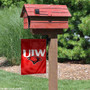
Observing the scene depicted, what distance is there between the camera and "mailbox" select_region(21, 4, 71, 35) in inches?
195

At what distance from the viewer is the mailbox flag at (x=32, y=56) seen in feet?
17.8

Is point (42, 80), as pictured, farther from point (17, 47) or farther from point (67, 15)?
point (67, 15)

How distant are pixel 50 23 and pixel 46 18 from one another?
12 centimetres

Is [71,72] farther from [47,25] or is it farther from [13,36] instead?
[47,25]

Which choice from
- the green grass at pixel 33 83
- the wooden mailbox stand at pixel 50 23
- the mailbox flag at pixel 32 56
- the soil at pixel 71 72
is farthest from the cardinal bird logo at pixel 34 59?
the soil at pixel 71 72

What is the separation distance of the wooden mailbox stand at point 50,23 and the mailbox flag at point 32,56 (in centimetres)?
43

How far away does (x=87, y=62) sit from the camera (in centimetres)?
1109

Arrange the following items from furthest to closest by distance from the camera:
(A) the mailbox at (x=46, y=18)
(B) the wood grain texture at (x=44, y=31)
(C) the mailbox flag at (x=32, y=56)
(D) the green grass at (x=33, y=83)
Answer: (D) the green grass at (x=33, y=83)
(C) the mailbox flag at (x=32, y=56)
(B) the wood grain texture at (x=44, y=31)
(A) the mailbox at (x=46, y=18)

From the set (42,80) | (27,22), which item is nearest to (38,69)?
(27,22)

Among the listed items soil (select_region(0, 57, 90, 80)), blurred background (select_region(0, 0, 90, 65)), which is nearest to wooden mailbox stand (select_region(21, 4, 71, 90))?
soil (select_region(0, 57, 90, 80))

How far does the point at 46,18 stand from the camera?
502cm

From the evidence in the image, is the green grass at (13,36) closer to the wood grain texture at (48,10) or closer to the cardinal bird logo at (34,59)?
the cardinal bird logo at (34,59)

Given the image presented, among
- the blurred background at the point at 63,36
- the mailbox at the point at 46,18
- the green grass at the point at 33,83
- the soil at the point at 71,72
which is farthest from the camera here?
the blurred background at the point at 63,36

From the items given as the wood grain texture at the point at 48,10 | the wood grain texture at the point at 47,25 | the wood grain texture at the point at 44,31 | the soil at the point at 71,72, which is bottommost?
the soil at the point at 71,72
